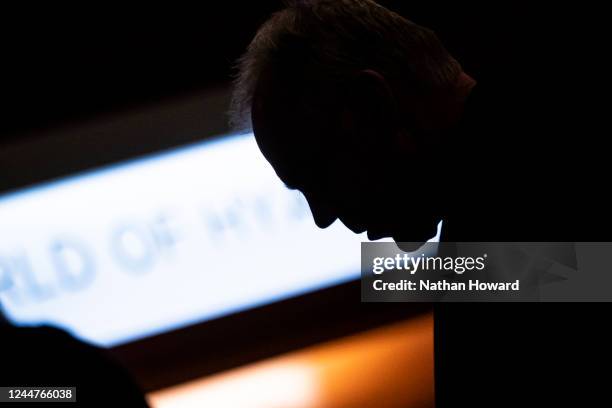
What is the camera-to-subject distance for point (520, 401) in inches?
33.3

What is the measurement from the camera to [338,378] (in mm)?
2254

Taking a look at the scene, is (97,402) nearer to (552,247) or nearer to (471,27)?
(552,247)

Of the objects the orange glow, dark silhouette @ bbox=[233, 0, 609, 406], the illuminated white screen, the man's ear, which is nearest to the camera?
dark silhouette @ bbox=[233, 0, 609, 406]

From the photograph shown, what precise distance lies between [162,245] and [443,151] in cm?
169

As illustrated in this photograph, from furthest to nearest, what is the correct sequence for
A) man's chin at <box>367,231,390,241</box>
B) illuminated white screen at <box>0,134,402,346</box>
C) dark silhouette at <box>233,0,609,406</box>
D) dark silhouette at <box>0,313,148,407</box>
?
illuminated white screen at <box>0,134,402,346</box>
man's chin at <box>367,231,390,241</box>
dark silhouette at <box>233,0,609,406</box>
dark silhouette at <box>0,313,148,407</box>

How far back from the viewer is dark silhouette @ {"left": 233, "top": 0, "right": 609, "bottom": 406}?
0.80 metres

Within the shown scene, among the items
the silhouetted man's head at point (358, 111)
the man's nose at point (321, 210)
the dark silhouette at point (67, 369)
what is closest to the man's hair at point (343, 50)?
the silhouetted man's head at point (358, 111)

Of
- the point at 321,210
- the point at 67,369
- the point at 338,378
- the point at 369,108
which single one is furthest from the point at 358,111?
the point at 338,378

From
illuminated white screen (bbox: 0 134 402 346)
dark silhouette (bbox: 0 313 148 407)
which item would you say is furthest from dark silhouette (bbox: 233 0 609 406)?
illuminated white screen (bbox: 0 134 402 346)

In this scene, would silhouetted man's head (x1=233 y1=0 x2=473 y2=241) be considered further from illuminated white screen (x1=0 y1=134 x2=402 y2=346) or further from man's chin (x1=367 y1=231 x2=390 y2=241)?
illuminated white screen (x1=0 y1=134 x2=402 y2=346)

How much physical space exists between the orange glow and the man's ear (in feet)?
3.76

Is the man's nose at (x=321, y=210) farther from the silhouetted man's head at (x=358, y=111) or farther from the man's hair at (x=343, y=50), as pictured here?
the man's hair at (x=343, y=50)

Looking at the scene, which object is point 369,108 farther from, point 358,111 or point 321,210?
point 321,210

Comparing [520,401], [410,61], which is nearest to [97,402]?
[520,401]
